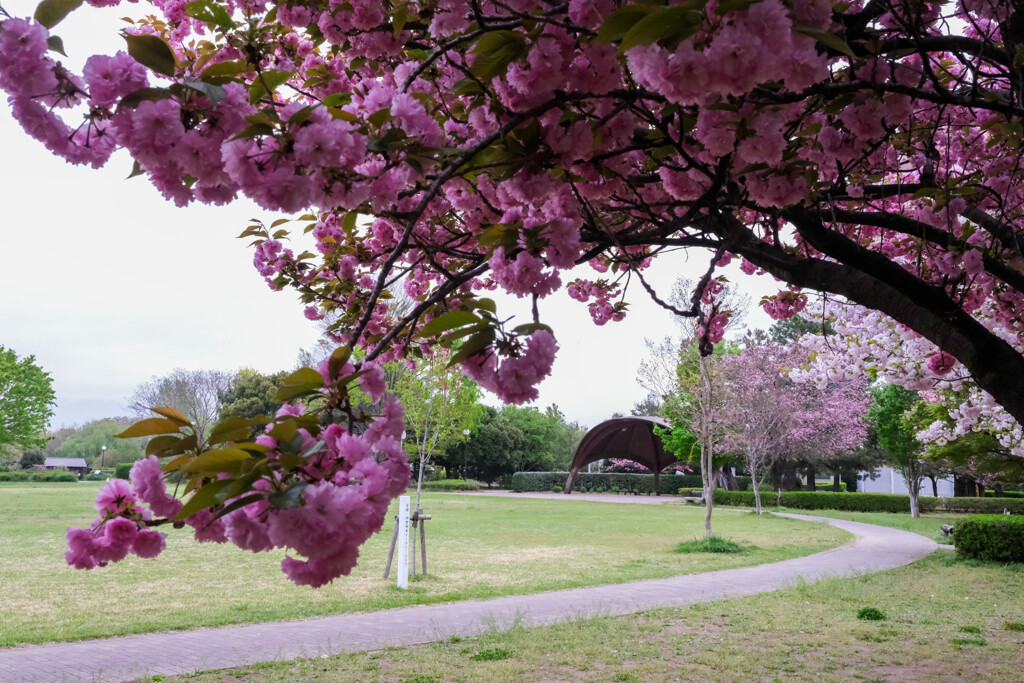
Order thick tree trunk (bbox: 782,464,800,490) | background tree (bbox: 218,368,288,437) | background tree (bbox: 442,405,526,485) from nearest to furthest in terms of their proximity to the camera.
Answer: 1. thick tree trunk (bbox: 782,464,800,490)
2. background tree (bbox: 218,368,288,437)
3. background tree (bbox: 442,405,526,485)

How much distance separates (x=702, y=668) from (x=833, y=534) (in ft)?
36.7

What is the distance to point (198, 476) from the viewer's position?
136cm

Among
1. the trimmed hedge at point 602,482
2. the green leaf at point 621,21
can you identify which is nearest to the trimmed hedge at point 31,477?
the trimmed hedge at point 602,482

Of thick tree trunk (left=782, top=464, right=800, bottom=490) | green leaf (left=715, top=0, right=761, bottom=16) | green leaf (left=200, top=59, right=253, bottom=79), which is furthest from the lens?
thick tree trunk (left=782, top=464, right=800, bottom=490)

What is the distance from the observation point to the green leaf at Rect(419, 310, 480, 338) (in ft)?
4.56

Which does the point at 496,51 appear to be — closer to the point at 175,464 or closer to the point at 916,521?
the point at 175,464

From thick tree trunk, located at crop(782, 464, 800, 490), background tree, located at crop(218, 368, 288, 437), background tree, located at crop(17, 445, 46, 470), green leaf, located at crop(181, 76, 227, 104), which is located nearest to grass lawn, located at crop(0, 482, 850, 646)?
green leaf, located at crop(181, 76, 227, 104)

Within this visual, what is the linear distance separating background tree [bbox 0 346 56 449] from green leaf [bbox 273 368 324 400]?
119ft

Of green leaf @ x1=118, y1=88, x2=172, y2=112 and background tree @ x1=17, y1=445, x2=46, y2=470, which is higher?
green leaf @ x1=118, y1=88, x2=172, y2=112

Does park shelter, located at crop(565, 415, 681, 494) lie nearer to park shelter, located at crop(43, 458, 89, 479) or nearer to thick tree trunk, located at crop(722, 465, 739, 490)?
thick tree trunk, located at crop(722, 465, 739, 490)

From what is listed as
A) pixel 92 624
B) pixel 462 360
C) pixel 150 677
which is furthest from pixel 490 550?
pixel 462 360

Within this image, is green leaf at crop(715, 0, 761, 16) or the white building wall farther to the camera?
the white building wall

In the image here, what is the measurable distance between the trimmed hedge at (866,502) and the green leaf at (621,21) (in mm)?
24383

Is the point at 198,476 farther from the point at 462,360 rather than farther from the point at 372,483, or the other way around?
the point at 462,360
